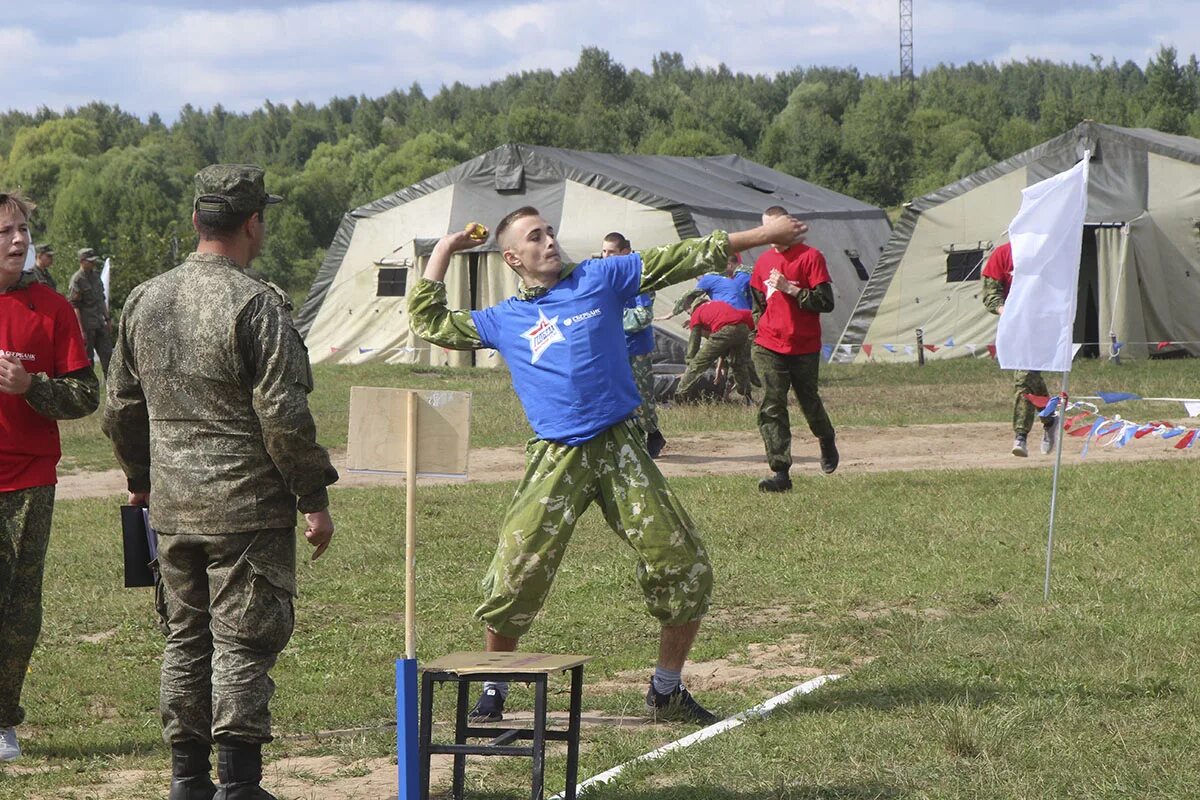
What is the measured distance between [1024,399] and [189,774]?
31.3 feet

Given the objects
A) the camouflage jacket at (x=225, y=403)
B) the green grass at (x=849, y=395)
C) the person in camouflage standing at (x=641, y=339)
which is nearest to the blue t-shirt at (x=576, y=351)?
the camouflage jacket at (x=225, y=403)

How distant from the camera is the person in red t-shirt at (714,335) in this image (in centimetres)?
1641

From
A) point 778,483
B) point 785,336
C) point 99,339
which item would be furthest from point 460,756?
point 99,339

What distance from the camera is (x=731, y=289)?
16000 millimetres

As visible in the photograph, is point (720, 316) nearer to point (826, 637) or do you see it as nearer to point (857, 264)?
point (826, 637)

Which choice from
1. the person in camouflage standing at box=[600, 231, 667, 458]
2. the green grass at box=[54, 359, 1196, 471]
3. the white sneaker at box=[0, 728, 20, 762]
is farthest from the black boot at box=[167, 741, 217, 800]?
the green grass at box=[54, 359, 1196, 471]

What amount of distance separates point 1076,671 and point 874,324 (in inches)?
765

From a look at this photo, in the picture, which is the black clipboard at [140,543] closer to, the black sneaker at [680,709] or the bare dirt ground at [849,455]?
the black sneaker at [680,709]

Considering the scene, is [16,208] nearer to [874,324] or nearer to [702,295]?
[702,295]

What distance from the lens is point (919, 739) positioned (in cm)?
525

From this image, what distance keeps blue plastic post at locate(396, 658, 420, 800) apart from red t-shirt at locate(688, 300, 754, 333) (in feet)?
40.0

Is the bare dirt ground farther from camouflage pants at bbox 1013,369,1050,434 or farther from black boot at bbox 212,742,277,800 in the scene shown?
black boot at bbox 212,742,277,800

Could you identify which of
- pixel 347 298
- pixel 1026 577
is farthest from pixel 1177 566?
pixel 347 298

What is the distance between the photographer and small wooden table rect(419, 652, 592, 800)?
4.54 metres
